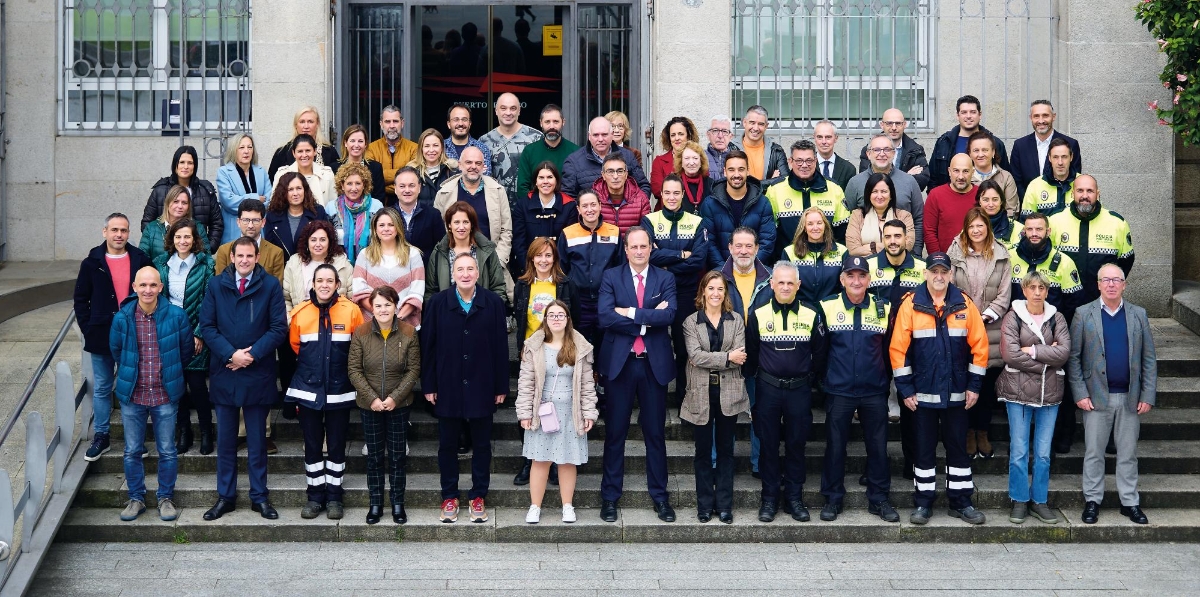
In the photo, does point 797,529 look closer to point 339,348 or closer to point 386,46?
point 339,348

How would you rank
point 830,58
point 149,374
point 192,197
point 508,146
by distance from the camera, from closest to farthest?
1. point 149,374
2. point 192,197
3. point 508,146
4. point 830,58

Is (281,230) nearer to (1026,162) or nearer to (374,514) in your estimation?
(374,514)

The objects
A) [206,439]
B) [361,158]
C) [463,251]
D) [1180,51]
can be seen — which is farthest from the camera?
[1180,51]

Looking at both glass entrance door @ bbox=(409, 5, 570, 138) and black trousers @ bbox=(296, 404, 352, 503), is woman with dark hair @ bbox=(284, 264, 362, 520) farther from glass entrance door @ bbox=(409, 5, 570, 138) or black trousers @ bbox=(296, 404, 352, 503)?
glass entrance door @ bbox=(409, 5, 570, 138)

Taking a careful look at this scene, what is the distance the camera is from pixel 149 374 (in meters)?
10.2

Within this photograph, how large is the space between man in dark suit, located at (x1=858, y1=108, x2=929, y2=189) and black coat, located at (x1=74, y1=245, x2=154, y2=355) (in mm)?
5950

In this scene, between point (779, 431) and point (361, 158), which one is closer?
point (779, 431)

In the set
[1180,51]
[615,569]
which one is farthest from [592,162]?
[1180,51]

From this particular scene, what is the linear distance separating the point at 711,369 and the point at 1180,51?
228 inches

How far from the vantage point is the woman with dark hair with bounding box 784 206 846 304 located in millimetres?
10703

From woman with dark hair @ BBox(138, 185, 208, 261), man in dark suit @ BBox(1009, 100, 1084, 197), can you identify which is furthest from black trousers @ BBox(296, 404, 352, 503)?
man in dark suit @ BBox(1009, 100, 1084, 197)

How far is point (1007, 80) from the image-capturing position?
14.7m

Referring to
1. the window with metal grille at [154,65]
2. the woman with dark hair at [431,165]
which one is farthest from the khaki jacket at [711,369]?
the window with metal grille at [154,65]

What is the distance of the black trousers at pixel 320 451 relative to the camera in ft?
33.8
